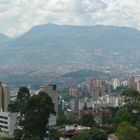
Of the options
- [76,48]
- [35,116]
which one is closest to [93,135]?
[35,116]

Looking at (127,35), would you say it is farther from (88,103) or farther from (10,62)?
(88,103)

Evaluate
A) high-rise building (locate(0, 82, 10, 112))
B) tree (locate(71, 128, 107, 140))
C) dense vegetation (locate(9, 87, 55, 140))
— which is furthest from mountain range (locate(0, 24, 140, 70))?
tree (locate(71, 128, 107, 140))

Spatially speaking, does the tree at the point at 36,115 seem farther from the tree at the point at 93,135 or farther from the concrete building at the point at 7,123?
the concrete building at the point at 7,123

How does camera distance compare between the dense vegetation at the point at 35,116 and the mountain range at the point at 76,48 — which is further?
the mountain range at the point at 76,48

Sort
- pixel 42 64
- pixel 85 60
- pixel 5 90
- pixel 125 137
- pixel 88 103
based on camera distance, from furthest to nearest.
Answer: pixel 85 60
pixel 42 64
pixel 88 103
pixel 5 90
pixel 125 137

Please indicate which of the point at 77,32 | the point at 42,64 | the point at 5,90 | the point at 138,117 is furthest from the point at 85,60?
the point at 138,117

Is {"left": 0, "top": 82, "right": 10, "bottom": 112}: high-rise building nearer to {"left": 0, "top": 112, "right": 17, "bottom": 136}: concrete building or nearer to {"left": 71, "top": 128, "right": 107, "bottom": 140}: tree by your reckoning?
{"left": 0, "top": 112, "right": 17, "bottom": 136}: concrete building

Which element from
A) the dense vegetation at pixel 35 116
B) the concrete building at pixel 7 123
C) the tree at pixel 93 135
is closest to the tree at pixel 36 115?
the dense vegetation at pixel 35 116
